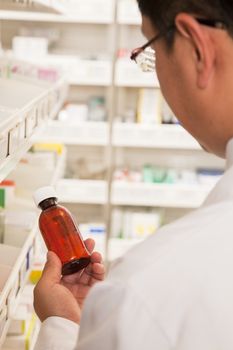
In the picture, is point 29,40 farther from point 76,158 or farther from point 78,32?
point 76,158

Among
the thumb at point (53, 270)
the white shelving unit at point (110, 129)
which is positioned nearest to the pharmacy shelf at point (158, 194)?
the white shelving unit at point (110, 129)

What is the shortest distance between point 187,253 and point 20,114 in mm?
757

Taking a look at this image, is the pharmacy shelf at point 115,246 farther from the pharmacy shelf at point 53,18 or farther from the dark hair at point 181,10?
the dark hair at point 181,10

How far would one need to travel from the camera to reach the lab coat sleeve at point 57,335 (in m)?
1.31

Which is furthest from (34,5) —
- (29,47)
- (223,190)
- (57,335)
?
(29,47)

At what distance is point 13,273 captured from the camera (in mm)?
1804

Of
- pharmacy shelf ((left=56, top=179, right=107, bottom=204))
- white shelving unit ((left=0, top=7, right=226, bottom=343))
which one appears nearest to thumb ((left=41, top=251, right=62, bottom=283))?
white shelving unit ((left=0, top=7, right=226, bottom=343))

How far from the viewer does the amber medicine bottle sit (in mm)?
1567

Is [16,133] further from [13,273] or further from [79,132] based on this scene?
[79,132]

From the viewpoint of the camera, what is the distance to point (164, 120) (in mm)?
4539

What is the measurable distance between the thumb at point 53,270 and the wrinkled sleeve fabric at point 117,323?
1.20 ft

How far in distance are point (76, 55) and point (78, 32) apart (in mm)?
154

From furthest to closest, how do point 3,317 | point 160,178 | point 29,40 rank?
point 160,178 → point 29,40 → point 3,317

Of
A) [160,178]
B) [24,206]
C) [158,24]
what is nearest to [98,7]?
[160,178]
